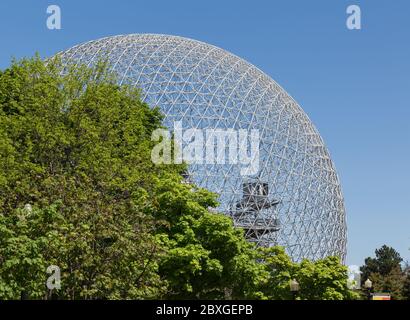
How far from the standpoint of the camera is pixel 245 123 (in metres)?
47.1

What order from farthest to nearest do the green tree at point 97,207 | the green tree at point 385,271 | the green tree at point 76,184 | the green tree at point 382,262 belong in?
the green tree at point 382,262
the green tree at point 385,271
the green tree at point 97,207
the green tree at point 76,184

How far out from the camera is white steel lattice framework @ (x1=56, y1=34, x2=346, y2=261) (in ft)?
147

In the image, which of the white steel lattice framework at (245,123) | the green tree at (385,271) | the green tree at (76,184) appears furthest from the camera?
the green tree at (385,271)

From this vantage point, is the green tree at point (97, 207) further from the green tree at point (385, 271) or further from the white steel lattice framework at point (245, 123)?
the green tree at point (385, 271)

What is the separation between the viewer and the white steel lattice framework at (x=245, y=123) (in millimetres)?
44812

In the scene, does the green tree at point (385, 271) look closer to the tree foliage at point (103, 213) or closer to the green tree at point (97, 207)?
the tree foliage at point (103, 213)

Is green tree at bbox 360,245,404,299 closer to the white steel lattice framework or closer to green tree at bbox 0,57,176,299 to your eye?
the white steel lattice framework

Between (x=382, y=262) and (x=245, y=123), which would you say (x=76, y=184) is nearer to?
(x=245, y=123)

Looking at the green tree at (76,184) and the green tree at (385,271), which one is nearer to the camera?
the green tree at (76,184)

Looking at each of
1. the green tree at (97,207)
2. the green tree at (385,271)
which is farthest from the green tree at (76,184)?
the green tree at (385,271)

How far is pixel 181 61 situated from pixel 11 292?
109 ft
